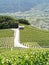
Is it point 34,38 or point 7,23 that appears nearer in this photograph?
point 34,38

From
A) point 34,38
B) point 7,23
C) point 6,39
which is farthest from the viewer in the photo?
point 7,23

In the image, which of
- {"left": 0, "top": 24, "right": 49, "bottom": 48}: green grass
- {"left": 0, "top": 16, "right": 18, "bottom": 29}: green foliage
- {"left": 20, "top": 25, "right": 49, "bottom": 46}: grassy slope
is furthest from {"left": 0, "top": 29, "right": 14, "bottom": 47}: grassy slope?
{"left": 0, "top": 16, "right": 18, "bottom": 29}: green foliage

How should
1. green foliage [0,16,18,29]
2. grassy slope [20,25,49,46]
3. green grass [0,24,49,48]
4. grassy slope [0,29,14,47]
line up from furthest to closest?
green foliage [0,16,18,29], grassy slope [20,25,49,46], green grass [0,24,49,48], grassy slope [0,29,14,47]

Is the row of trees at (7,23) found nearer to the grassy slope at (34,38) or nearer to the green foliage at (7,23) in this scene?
the green foliage at (7,23)

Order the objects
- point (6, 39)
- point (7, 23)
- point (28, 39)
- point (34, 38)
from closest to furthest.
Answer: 1. point (28, 39)
2. point (6, 39)
3. point (34, 38)
4. point (7, 23)

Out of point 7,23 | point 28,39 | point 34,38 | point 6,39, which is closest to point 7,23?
point 7,23

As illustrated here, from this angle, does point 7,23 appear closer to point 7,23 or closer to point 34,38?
point 7,23

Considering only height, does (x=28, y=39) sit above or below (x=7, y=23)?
below

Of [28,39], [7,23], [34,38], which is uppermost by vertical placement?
[7,23]

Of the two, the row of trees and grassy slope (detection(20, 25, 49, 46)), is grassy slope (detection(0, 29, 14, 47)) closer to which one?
grassy slope (detection(20, 25, 49, 46))

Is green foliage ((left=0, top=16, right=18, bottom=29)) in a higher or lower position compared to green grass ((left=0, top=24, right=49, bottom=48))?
higher

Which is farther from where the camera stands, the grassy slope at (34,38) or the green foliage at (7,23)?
the green foliage at (7,23)

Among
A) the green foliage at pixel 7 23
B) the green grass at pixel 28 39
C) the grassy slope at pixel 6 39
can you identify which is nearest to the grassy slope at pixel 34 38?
the green grass at pixel 28 39

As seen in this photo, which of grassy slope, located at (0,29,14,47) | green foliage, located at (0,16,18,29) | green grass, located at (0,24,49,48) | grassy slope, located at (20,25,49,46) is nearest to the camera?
grassy slope, located at (0,29,14,47)
